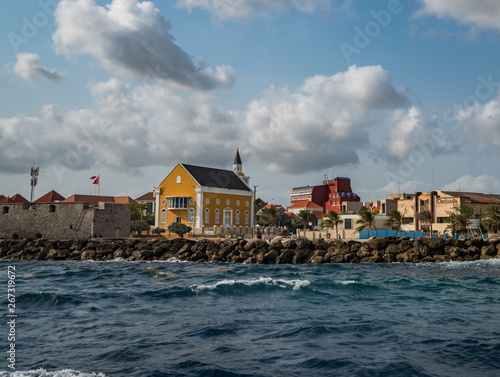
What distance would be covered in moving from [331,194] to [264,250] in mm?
85048

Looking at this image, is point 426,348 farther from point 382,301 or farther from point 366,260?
point 366,260

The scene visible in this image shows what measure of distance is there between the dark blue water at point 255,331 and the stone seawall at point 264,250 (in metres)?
15.5

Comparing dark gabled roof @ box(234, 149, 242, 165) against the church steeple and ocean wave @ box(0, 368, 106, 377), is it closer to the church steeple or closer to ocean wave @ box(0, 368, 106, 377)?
the church steeple

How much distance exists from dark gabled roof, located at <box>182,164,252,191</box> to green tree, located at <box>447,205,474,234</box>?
2627 cm

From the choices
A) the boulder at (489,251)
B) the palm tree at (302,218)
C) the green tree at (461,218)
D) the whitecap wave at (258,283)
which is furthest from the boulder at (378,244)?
the palm tree at (302,218)

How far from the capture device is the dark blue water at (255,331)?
751 cm

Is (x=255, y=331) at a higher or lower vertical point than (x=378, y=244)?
lower

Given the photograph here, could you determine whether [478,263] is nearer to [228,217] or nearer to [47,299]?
[47,299]

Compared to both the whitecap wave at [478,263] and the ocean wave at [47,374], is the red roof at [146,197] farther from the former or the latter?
the ocean wave at [47,374]

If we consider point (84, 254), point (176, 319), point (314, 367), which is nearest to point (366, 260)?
point (84, 254)

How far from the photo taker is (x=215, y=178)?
61.1 m

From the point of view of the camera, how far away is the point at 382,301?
14.4 m

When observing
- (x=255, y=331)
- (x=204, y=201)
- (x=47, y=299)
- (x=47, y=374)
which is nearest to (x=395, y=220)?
(x=204, y=201)

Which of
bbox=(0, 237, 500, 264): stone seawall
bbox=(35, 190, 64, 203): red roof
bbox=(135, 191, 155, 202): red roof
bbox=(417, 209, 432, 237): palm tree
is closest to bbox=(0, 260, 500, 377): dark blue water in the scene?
bbox=(0, 237, 500, 264): stone seawall
